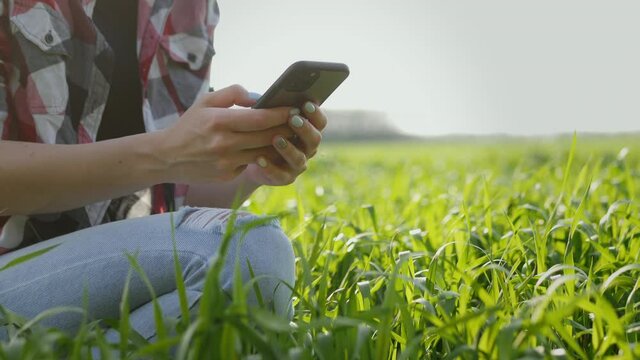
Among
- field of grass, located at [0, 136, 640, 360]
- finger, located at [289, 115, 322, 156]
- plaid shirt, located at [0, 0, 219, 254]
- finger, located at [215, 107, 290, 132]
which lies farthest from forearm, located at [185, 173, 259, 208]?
finger, located at [215, 107, 290, 132]

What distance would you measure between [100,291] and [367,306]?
0.49m

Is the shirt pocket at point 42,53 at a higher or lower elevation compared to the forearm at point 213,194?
higher

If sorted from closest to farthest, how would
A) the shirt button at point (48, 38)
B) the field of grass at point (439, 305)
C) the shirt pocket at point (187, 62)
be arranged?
the field of grass at point (439, 305), the shirt button at point (48, 38), the shirt pocket at point (187, 62)

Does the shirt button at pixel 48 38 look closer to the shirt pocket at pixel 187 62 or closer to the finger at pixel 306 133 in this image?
the shirt pocket at pixel 187 62

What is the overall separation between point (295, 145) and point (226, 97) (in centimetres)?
19

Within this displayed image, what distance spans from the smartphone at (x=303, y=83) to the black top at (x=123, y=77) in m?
0.49

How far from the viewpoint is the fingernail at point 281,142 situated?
146cm

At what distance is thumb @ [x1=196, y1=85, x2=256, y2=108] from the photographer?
141 centimetres

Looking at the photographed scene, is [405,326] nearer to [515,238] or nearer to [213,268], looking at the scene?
[213,268]

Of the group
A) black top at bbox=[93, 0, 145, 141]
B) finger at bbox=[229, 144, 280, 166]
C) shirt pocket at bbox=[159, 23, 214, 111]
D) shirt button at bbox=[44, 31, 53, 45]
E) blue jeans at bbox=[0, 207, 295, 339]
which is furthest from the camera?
shirt pocket at bbox=[159, 23, 214, 111]

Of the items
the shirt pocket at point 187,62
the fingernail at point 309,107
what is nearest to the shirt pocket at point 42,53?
the shirt pocket at point 187,62

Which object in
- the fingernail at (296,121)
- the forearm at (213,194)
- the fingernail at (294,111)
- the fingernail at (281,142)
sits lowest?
the forearm at (213,194)

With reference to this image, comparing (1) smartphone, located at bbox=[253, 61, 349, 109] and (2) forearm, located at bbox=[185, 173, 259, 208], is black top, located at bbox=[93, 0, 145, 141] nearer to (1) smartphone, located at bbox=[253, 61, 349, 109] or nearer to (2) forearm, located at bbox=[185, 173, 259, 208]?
(2) forearm, located at bbox=[185, 173, 259, 208]

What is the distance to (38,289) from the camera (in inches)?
53.5
